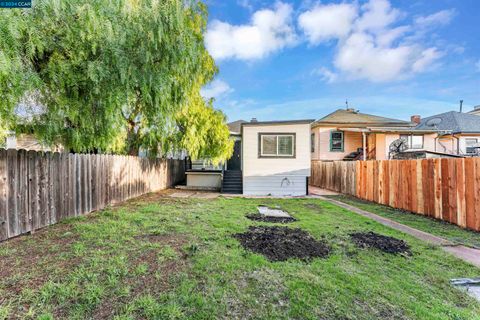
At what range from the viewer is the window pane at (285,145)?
11.6 meters

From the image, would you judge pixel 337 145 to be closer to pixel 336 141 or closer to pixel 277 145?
pixel 336 141

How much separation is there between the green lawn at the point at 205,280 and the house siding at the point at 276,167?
6.69 m

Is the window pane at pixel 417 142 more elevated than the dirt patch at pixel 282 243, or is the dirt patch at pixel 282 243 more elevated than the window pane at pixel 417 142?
the window pane at pixel 417 142

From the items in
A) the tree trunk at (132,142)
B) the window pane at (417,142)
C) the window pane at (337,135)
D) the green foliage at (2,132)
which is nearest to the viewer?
the green foliage at (2,132)

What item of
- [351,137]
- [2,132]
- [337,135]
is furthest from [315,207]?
[351,137]

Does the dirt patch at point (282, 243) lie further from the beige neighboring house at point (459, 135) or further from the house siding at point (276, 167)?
the beige neighboring house at point (459, 135)

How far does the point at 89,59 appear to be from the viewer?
4.05 metres

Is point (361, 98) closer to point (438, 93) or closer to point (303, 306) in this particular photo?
point (438, 93)

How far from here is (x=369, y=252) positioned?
4.16m

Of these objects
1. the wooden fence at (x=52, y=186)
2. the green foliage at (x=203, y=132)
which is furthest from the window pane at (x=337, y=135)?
the wooden fence at (x=52, y=186)

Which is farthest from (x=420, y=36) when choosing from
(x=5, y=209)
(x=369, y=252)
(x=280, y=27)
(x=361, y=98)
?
(x=5, y=209)

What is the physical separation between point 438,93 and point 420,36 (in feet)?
48.5

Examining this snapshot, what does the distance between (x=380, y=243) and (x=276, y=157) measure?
7281mm

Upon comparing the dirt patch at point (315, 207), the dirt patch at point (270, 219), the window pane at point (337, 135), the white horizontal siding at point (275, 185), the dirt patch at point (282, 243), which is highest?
the window pane at point (337, 135)
